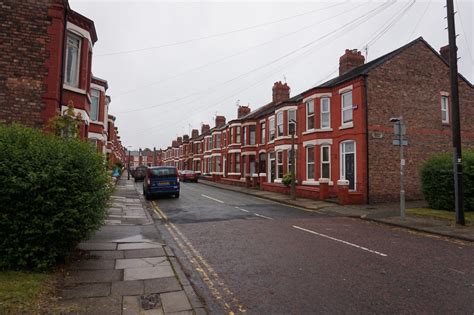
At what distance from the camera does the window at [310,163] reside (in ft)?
72.7

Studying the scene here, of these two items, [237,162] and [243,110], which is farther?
[243,110]

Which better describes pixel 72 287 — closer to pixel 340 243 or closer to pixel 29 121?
pixel 340 243

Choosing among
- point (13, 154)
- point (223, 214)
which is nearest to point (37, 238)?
point (13, 154)

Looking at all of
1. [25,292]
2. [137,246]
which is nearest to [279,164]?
[137,246]

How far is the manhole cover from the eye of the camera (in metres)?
4.20

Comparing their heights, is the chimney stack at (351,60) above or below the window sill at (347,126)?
above

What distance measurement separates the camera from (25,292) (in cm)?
427

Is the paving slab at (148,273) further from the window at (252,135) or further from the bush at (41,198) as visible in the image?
the window at (252,135)

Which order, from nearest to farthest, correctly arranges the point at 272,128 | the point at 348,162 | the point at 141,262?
1. the point at 141,262
2. the point at 348,162
3. the point at 272,128

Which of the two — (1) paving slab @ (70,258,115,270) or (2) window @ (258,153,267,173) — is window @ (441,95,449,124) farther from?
(1) paving slab @ (70,258,115,270)

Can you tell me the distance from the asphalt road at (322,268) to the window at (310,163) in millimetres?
11500

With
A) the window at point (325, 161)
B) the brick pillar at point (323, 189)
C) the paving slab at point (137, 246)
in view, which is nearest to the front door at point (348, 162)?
the window at point (325, 161)

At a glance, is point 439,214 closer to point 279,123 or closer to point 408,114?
point 408,114

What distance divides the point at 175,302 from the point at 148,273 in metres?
1.42
